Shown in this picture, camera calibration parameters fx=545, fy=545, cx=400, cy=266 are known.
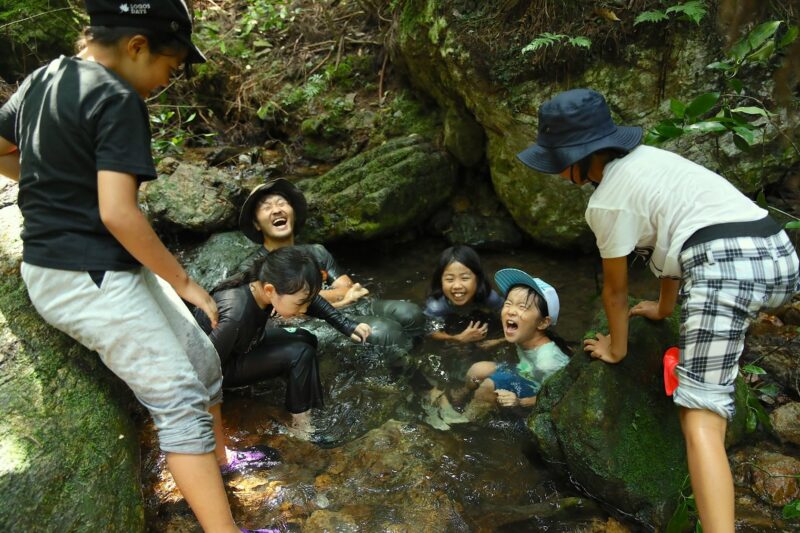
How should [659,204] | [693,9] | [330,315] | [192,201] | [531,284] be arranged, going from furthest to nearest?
[192,201] → [693,9] → [330,315] → [531,284] → [659,204]

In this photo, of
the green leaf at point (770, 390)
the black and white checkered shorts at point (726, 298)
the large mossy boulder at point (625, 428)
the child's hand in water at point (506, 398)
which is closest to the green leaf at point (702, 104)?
the black and white checkered shorts at point (726, 298)

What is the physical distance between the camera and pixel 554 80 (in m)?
5.00

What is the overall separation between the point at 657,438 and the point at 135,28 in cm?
297

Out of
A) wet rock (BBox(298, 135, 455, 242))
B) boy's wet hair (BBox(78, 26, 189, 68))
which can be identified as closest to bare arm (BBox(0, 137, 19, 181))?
boy's wet hair (BBox(78, 26, 189, 68))

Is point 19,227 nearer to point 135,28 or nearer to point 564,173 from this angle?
point 135,28

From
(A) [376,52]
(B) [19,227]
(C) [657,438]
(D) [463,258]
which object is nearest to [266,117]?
(A) [376,52]

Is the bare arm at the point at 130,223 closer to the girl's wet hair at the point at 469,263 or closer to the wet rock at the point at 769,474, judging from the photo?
the girl's wet hair at the point at 469,263

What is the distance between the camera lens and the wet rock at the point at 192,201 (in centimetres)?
547

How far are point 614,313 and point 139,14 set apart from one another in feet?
7.69

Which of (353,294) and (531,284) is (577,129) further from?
(353,294)

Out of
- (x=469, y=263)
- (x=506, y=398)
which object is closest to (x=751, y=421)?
(x=506, y=398)

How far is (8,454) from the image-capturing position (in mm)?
2086

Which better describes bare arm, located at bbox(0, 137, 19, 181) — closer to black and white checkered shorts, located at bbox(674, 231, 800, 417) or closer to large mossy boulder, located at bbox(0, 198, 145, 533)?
large mossy boulder, located at bbox(0, 198, 145, 533)

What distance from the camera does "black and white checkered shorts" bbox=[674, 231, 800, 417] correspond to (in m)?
2.23
